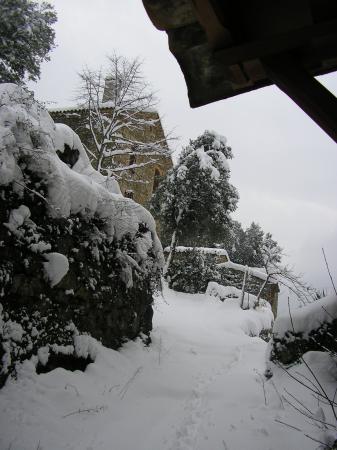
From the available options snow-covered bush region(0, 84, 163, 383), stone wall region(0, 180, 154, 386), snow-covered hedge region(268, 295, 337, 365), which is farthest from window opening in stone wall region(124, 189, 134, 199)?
snow-covered hedge region(268, 295, 337, 365)

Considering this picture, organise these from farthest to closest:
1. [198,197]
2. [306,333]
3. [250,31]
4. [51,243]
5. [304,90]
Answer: [198,197] < [306,333] < [51,243] < [250,31] < [304,90]

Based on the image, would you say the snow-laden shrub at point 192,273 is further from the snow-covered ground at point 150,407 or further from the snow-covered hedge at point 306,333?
the snow-covered hedge at point 306,333

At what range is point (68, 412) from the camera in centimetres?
368

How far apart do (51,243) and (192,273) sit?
1408 cm

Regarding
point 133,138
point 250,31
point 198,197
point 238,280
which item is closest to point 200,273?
point 238,280

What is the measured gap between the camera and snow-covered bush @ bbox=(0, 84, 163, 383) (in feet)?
12.7

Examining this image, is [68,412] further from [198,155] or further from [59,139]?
[198,155]

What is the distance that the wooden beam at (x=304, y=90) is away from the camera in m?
1.70

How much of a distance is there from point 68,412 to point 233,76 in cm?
390

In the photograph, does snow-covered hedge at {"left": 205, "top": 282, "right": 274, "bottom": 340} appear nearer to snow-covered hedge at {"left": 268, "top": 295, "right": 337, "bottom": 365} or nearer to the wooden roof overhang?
snow-covered hedge at {"left": 268, "top": 295, "right": 337, "bottom": 365}

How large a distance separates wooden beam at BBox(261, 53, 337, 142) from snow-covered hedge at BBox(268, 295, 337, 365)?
14.0 feet

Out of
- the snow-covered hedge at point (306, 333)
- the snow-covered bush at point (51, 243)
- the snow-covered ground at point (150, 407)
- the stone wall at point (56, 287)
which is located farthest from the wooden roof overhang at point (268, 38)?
the snow-covered hedge at point (306, 333)

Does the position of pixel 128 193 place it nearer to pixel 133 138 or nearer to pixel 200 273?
pixel 133 138

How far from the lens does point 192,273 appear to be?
59.1 feet
